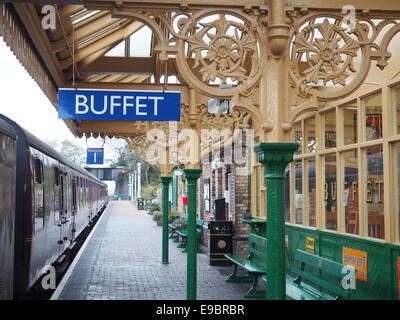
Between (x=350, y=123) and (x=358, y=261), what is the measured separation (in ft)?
6.36

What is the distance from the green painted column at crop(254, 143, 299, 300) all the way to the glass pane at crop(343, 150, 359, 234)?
3.00 m

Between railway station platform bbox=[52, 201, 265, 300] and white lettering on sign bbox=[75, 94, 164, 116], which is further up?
white lettering on sign bbox=[75, 94, 164, 116]

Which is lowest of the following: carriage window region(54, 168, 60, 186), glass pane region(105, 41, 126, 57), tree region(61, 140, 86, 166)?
carriage window region(54, 168, 60, 186)

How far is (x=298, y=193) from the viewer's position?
386 inches

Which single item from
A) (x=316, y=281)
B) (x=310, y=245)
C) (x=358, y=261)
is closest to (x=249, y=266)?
(x=310, y=245)

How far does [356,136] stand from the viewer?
731 cm

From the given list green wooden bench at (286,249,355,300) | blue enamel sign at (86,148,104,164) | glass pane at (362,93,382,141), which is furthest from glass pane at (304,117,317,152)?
blue enamel sign at (86,148,104,164)

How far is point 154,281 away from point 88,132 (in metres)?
5.15

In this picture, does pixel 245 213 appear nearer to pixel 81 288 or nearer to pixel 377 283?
pixel 81 288

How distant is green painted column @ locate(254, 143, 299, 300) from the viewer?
15.0 ft

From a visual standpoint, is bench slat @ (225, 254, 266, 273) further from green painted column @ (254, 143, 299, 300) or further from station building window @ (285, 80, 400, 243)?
green painted column @ (254, 143, 299, 300)

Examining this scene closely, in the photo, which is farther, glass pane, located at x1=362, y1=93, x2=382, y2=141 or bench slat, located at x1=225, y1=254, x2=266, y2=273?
bench slat, located at x1=225, y1=254, x2=266, y2=273

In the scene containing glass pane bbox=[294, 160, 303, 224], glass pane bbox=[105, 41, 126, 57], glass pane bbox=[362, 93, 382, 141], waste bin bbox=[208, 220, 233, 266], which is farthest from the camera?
waste bin bbox=[208, 220, 233, 266]

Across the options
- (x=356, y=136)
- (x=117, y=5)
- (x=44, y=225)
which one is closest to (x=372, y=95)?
(x=356, y=136)
